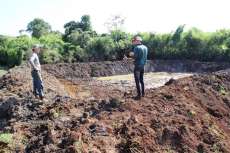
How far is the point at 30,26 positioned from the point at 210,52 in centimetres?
2249

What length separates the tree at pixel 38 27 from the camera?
52.5 meters

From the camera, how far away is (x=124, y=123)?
45.3 feet

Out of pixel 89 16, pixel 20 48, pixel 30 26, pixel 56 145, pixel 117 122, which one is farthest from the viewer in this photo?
pixel 30 26

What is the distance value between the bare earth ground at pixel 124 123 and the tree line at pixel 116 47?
18311 millimetres

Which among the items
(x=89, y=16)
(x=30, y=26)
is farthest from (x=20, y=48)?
(x=30, y=26)

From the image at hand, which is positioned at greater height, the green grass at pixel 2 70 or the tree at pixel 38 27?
the tree at pixel 38 27

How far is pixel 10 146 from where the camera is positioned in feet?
42.9

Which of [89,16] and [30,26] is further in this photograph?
[30,26]

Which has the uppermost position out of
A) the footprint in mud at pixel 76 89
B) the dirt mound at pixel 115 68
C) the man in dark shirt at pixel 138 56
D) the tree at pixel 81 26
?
the man in dark shirt at pixel 138 56

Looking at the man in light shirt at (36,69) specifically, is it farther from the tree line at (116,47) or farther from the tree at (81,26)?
the tree at (81,26)

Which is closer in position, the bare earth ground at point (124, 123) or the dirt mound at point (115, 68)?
the bare earth ground at point (124, 123)

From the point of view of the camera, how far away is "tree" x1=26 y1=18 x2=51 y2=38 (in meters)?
52.5

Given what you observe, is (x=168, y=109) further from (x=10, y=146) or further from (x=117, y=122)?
(x=10, y=146)

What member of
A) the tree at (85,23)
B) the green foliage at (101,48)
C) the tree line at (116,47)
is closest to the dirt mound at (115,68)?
the tree line at (116,47)
